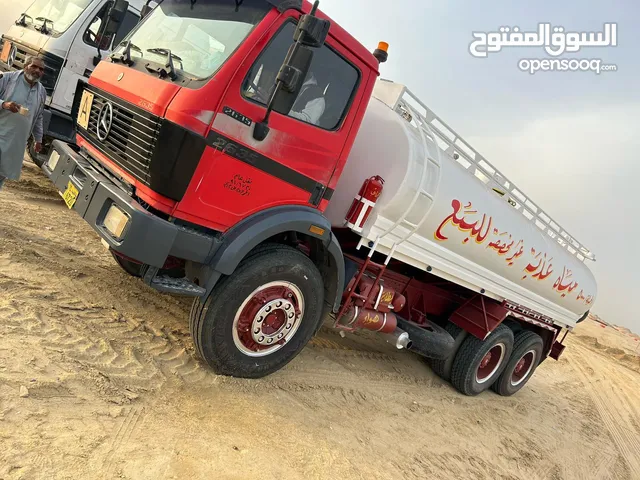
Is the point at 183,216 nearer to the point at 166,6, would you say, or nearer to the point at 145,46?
the point at 145,46

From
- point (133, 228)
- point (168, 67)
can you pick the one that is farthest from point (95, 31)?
point (133, 228)

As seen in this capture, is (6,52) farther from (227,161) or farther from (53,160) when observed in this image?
(227,161)

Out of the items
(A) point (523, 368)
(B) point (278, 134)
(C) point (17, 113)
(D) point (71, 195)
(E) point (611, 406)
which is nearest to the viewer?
(B) point (278, 134)

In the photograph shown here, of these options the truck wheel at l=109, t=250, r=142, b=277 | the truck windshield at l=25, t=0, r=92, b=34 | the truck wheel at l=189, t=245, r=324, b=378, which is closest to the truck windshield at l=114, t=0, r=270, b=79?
the truck wheel at l=189, t=245, r=324, b=378

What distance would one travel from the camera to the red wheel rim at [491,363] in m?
6.15

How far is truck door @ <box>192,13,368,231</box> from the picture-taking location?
10.1 ft

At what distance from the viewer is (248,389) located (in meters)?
3.58

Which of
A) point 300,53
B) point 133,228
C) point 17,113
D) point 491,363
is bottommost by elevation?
point 491,363

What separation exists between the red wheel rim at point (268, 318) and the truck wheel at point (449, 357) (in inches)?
110

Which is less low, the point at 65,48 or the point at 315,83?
the point at 315,83

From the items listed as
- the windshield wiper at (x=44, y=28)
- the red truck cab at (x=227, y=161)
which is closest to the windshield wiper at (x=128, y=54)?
the red truck cab at (x=227, y=161)

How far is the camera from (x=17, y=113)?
441 cm

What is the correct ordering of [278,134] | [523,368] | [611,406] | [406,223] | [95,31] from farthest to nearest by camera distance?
1. [611,406]
2. [523,368]
3. [95,31]
4. [406,223]
5. [278,134]

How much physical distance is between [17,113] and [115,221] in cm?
229
